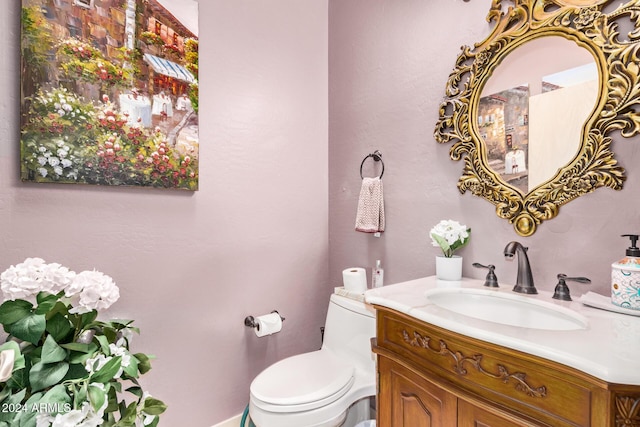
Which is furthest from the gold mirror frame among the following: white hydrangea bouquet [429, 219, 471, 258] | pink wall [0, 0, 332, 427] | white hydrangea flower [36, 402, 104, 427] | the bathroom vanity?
white hydrangea flower [36, 402, 104, 427]

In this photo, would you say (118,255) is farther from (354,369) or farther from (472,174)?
(472,174)

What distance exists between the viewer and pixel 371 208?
1.80 meters

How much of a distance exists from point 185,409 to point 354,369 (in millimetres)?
906

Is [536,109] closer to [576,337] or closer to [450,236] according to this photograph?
[450,236]

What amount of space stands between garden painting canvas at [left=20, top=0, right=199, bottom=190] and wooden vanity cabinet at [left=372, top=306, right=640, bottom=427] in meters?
1.25

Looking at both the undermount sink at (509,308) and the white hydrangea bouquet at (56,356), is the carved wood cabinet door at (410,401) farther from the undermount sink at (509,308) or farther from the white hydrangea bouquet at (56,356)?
the white hydrangea bouquet at (56,356)

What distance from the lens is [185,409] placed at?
64.6 inches

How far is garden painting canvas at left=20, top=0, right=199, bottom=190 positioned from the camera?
48.8 inches

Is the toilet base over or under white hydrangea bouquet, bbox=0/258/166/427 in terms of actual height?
under

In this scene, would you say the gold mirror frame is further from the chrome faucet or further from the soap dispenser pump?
the soap dispenser pump

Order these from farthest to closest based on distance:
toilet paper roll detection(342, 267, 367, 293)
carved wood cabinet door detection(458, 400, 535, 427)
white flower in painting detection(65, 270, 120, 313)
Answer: toilet paper roll detection(342, 267, 367, 293)
white flower in painting detection(65, 270, 120, 313)
carved wood cabinet door detection(458, 400, 535, 427)

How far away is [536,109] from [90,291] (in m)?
1.75

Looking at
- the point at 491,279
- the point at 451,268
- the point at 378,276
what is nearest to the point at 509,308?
the point at 491,279

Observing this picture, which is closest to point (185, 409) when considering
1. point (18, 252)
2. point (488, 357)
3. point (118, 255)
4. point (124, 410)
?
point (124, 410)
